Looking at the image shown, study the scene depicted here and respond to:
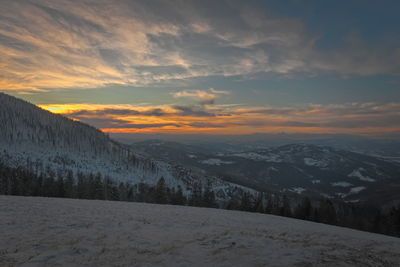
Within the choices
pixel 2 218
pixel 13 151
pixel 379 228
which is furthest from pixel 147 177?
pixel 2 218

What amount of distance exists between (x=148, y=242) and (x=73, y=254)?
11.8ft

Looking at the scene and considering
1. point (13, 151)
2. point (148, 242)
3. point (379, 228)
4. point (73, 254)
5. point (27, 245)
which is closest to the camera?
point (73, 254)

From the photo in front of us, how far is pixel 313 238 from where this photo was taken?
1397 centimetres

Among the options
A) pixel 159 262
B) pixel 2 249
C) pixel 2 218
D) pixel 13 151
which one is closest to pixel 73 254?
pixel 2 249

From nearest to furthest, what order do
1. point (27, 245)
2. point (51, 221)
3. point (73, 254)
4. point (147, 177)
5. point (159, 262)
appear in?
point (159, 262) < point (73, 254) < point (27, 245) < point (51, 221) < point (147, 177)

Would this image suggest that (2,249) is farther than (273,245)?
No

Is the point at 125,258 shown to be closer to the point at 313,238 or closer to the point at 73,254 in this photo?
the point at 73,254

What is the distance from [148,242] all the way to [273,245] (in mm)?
6871

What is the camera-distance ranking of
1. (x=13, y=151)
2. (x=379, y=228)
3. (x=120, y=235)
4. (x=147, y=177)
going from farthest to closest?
(x=147, y=177) → (x=13, y=151) → (x=379, y=228) → (x=120, y=235)

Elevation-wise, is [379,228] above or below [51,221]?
below

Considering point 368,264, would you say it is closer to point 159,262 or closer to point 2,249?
point 159,262

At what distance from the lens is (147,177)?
19812cm

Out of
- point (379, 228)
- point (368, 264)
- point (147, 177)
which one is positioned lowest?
point (147, 177)

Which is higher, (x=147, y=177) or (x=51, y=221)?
(x=51, y=221)
